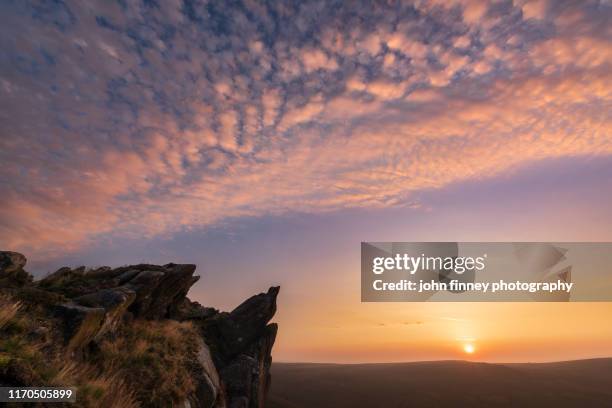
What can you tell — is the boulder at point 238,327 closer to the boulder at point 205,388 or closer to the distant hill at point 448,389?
the boulder at point 205,388

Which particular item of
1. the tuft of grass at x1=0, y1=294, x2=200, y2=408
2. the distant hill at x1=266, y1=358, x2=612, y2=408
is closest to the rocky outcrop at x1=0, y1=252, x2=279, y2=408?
the tuft of grass at x1=0, y1=294, x2=200, y2=408

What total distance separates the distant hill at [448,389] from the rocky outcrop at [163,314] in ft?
92.4

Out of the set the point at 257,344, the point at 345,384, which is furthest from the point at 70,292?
the point at 345,384

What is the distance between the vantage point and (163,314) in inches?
907

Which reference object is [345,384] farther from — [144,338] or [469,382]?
[144,338]

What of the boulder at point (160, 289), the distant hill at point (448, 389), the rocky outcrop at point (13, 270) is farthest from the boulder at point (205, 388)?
the distant hill at point (448, 389)

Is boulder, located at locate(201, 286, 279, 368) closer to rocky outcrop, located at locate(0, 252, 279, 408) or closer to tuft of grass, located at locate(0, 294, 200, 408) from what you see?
rocky outcrop, located at locate(0, 252, 279, 408)

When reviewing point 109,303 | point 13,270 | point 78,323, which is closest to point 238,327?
point 109,303

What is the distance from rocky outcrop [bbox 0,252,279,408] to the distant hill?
28175 millimetres

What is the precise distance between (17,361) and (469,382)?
91.5 metres

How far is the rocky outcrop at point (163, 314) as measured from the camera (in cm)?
1402

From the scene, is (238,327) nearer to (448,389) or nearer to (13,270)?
(13,270)

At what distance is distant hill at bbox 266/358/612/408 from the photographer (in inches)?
2509

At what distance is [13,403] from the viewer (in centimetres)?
683
